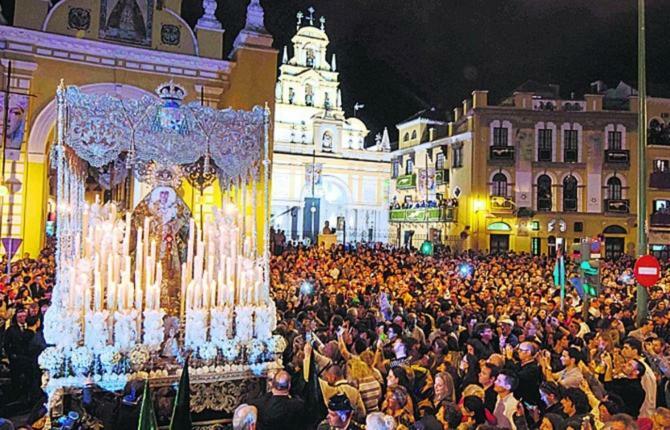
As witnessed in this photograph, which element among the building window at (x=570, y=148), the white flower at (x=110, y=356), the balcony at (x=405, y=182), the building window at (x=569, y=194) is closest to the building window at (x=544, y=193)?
the building window at (x=569, y=194)

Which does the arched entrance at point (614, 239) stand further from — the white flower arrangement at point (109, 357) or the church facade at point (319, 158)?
the white flower arrangement at point (109, 357)

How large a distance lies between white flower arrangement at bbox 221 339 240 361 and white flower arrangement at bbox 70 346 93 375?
1.67m

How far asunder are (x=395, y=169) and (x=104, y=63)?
3829cm

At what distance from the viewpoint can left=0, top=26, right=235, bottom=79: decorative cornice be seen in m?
18.5

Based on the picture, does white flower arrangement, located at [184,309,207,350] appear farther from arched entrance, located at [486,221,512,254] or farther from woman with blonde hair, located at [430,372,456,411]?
arched entrance, located at [486,221,512,254]

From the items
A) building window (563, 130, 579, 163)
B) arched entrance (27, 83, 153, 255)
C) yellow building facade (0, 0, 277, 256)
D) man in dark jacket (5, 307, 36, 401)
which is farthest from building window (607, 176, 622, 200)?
man in dark jacket (5, 307, 36, 401)

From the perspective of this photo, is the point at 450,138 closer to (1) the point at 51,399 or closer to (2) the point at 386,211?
(2) the point at 386,211

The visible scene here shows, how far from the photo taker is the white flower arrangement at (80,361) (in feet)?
24.6

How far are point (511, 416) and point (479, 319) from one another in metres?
5.82

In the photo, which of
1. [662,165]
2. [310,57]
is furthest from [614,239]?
[310,57]

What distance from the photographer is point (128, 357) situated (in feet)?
25.4

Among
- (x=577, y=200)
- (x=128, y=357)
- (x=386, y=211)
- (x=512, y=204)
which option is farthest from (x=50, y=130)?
(x=386, y=211)

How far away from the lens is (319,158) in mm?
55906

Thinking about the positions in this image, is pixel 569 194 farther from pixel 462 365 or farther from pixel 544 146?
pixel 462 365
